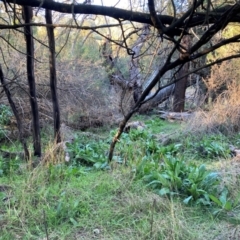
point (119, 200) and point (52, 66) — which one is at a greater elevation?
point (52, 66)

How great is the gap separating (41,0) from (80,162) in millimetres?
2960

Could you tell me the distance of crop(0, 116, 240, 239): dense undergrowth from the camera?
241 centimetres

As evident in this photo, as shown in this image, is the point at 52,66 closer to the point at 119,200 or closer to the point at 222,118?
the point at 119,200

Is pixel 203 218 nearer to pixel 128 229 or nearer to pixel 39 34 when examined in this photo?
pixel 128 229

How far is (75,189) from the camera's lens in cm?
310

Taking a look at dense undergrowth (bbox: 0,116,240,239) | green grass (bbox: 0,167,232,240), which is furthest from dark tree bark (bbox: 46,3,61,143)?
green grass (bbox: 0,167,232,240)

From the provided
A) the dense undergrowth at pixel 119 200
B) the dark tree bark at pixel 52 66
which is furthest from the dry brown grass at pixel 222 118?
the dark tree bark at pixel 52 66

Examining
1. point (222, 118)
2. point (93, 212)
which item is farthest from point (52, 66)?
point (222, 118)

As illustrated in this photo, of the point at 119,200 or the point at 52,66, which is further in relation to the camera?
the point at 52,66

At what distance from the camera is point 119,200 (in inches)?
115

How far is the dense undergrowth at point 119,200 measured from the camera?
2410mm

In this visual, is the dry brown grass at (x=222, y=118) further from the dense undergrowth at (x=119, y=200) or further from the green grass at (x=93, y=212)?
the green grass at (x=93, y=212)

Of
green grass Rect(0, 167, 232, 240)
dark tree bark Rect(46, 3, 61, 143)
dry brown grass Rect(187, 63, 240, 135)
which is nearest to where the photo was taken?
green grass Rect(0, 167, 232, 240)

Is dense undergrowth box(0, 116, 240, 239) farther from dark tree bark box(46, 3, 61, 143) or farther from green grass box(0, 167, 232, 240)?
dark tree bark box(46, 3, 61, 143)
